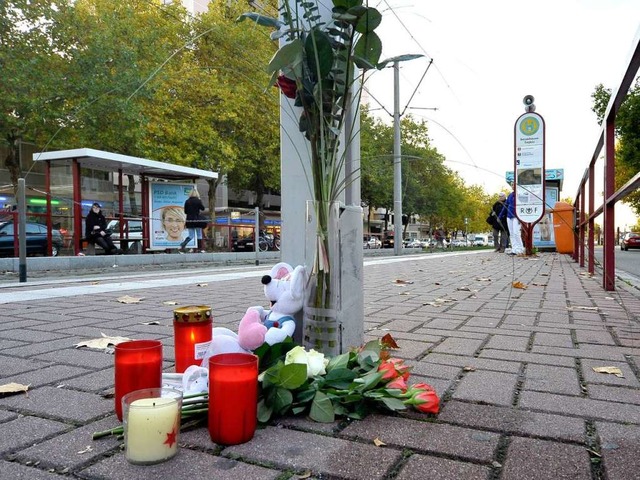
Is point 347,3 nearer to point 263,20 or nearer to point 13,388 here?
point 263,20

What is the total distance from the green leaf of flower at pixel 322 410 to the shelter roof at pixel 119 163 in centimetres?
1063

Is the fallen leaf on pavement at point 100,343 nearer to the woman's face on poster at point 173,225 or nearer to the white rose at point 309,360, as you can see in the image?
the white rose at point 309,360

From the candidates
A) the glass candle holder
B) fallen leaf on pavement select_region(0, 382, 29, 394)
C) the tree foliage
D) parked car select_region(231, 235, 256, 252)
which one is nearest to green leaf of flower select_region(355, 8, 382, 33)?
the glass candle holder

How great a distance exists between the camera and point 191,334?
1.88m

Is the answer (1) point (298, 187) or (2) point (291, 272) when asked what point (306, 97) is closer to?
(1) point (298, 187)

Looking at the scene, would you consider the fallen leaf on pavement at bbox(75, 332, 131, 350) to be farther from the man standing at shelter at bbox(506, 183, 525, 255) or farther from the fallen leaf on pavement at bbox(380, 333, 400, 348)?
the man standing at shelter at bbox(506, 183, 525, 255)

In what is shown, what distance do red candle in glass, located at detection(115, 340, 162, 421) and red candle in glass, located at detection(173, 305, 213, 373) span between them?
22 cm

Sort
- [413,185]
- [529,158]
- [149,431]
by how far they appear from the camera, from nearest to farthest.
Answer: [149,431] < [529,158] < [413,185]

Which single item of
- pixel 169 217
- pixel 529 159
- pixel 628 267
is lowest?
pixel 628 267

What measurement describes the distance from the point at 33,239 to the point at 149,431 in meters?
13.3

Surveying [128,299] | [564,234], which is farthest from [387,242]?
[128,299]

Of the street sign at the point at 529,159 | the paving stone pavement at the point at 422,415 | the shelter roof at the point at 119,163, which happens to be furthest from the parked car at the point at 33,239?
the street sign at the point at 529,159

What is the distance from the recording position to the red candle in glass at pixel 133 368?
1.62m

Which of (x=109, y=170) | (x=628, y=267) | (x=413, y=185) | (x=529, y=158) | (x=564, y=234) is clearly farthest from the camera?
(x=413, y=185)
